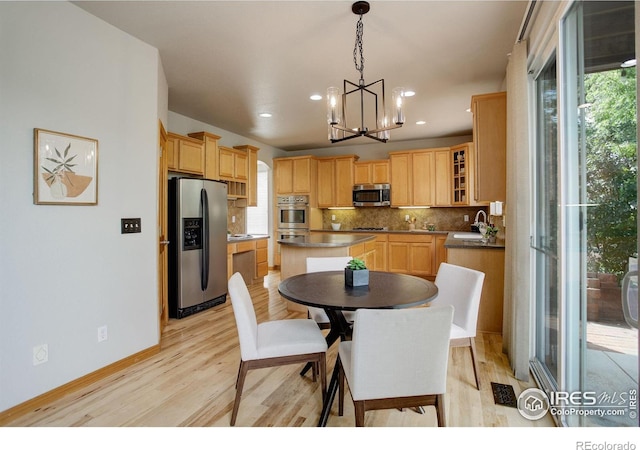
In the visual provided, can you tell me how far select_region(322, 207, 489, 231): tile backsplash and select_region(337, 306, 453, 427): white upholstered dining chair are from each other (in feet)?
17.3

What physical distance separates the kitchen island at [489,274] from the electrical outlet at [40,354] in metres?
3.47

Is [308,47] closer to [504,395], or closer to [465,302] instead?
[465,302]

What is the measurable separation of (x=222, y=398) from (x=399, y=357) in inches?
53.0

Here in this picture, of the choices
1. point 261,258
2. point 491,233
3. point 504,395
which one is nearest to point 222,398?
point 504,395

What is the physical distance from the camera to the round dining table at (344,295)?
173cm

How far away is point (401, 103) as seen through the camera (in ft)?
7.65

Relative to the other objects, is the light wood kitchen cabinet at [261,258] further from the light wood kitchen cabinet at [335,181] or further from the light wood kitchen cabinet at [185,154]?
the light wood kitchen cabinet at [185,154]

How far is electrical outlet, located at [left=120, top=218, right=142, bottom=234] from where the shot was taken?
2.60 meters

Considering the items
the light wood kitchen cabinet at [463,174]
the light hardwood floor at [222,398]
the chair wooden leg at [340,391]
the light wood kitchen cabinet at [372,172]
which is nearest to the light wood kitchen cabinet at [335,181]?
the light wood kitchen cabinet at [372,172]

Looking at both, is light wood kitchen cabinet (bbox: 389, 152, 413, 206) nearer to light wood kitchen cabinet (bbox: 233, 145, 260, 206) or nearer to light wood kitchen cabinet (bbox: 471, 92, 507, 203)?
light wood kitchen cabinet (bbox: 233, 145, 260, 206)

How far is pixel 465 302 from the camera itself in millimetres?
2238

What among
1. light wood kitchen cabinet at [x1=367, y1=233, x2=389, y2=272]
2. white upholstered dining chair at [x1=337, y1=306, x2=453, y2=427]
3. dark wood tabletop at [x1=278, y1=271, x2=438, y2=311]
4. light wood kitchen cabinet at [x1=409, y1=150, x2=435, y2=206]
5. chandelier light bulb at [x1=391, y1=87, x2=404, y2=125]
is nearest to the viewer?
white upholstered dining chair at [x1=337, y1=306, x2=453, y2=427]

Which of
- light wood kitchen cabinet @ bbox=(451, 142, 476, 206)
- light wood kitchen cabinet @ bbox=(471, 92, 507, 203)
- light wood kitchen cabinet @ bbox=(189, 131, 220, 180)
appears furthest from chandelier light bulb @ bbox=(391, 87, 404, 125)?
light wood kitchen cabinet @ bbox=(451, 142, 476, 206)
